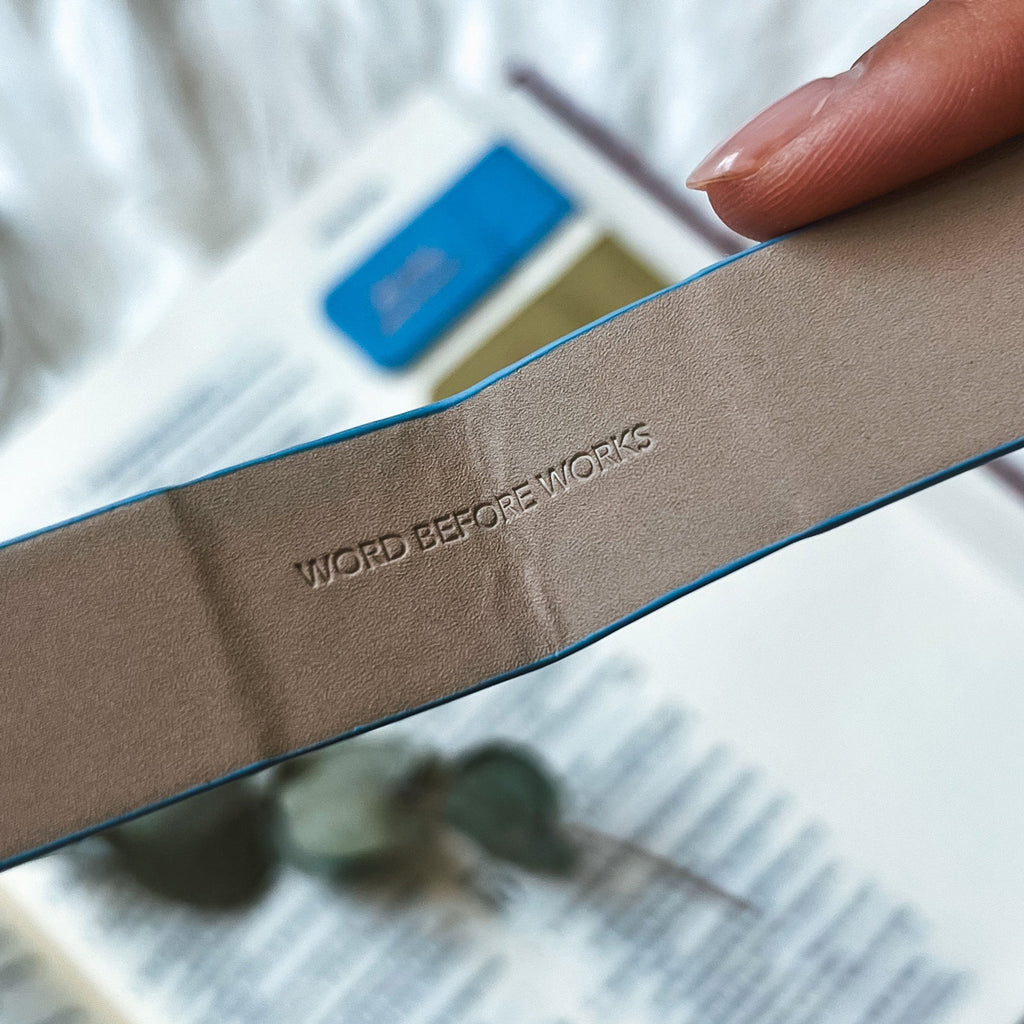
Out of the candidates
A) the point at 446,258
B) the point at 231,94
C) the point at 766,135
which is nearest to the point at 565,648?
the point at 766,135

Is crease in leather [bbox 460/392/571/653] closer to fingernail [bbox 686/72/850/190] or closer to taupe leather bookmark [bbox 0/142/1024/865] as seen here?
taupe leather bookmark [bbox 0/142/1024/865]

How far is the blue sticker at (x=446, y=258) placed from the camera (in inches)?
17.6

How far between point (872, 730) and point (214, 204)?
1.32 feet

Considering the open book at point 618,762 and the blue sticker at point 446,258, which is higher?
the blue sticker at point 446,258

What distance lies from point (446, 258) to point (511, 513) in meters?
0.26

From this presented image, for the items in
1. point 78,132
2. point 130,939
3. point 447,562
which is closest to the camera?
point 447,562

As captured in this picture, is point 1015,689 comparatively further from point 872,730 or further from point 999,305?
point 999,305

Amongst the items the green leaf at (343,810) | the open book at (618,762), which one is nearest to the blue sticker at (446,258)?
the open book at (618,762)

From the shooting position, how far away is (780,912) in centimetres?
38

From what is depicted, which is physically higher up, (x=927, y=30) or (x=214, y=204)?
(x=214, y=204)

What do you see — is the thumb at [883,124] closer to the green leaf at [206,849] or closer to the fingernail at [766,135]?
the fingernail at [766,135]

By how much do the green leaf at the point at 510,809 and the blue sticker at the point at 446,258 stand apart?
0.60 feet

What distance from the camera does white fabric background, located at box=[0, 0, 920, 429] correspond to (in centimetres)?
48

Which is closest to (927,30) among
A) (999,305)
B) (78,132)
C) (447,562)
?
(999,305)
